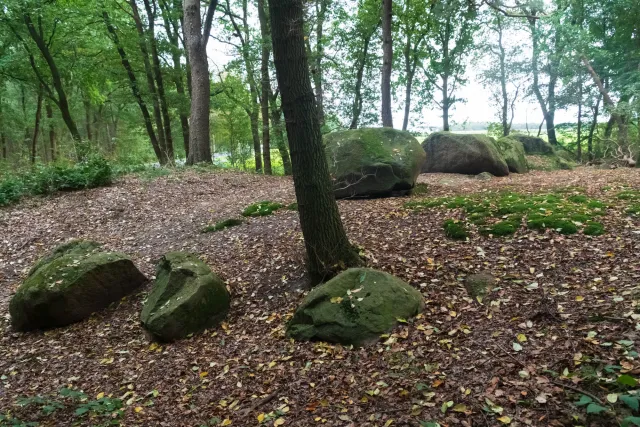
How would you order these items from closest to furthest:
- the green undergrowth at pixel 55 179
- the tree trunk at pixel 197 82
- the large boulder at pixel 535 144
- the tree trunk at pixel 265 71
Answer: the green undergrowth at pixel 55 179, the tree trunk at pixel 197 82, the tree trunk at pixel 265 71, the large boulder at pixel 535 144

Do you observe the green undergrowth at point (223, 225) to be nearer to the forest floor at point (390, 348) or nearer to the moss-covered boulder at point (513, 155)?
the forest floor at point (390, 348)

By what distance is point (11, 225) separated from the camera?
848cm

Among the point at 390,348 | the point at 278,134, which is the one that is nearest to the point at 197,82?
the point at 278,134

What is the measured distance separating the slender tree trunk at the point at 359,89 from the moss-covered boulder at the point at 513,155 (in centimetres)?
659

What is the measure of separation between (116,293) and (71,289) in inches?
23.1

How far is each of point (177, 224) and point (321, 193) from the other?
4.70 metres

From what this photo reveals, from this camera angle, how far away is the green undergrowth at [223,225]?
24.6 ft

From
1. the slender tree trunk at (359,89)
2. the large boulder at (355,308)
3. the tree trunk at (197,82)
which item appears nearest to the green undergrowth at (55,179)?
the tree trunk at (197,82)

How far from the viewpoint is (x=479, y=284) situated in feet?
14.5

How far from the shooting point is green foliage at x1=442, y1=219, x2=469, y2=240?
18.2ft

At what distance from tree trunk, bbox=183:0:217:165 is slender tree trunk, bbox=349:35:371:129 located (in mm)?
7048

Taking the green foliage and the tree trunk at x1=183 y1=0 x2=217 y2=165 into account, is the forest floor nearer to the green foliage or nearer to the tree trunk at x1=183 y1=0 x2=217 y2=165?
the green foliage

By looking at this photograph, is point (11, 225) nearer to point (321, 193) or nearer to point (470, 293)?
point (321, 193)

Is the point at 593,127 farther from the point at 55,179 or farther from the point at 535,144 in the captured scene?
the point at 55,179
